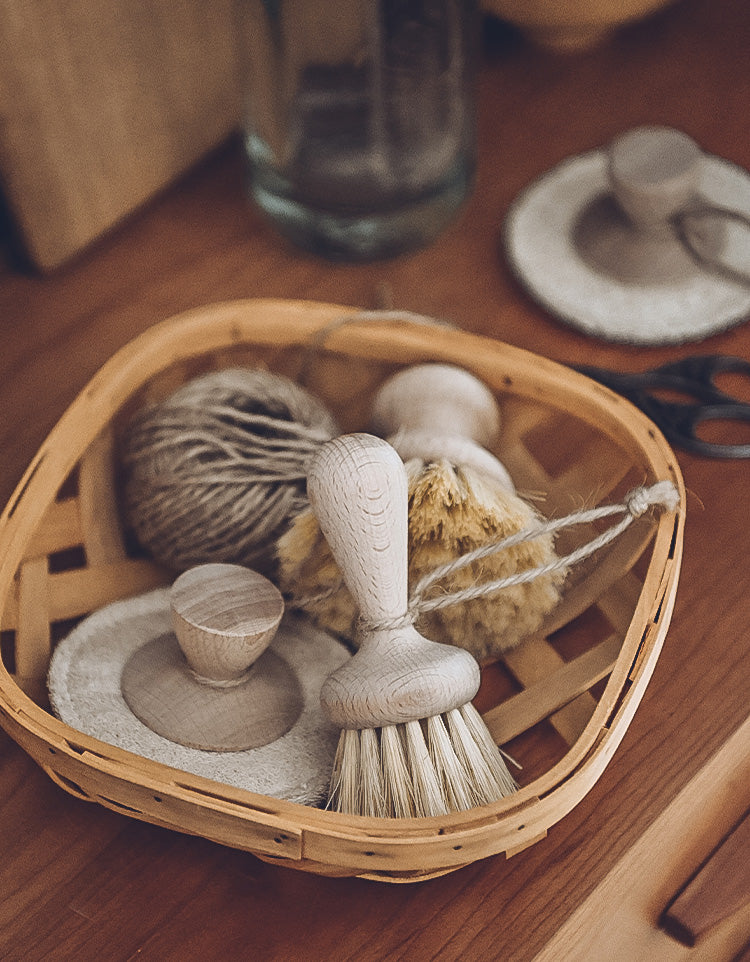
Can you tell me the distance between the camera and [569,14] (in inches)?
21.5

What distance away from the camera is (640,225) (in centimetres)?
50

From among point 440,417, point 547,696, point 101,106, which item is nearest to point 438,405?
point 440,417

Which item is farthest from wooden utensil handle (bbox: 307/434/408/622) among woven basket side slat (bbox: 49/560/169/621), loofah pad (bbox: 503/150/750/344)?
loofah pad (bbox: 503/150/750/344)

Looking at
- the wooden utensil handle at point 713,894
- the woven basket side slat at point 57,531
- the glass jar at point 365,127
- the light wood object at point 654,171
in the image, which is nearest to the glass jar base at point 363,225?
the glass jar at point 365,127

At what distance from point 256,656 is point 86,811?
0.09 metres

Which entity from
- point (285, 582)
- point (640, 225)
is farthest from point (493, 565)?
point (640, 225)

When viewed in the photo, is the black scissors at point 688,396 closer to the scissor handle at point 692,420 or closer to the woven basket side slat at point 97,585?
the scissor handle at point 692,420

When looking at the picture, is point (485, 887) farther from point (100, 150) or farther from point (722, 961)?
point (100, 150)

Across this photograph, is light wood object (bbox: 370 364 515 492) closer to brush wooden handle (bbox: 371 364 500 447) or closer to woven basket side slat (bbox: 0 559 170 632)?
brush wooden handle (bbox: 371 364 500 447)

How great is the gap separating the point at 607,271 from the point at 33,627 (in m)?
0.32

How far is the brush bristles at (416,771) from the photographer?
315mm

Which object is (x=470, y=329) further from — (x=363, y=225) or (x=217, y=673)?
(x=217, y=673)

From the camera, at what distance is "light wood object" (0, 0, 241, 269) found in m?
0.48

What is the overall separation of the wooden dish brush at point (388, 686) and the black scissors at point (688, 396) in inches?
6.9
